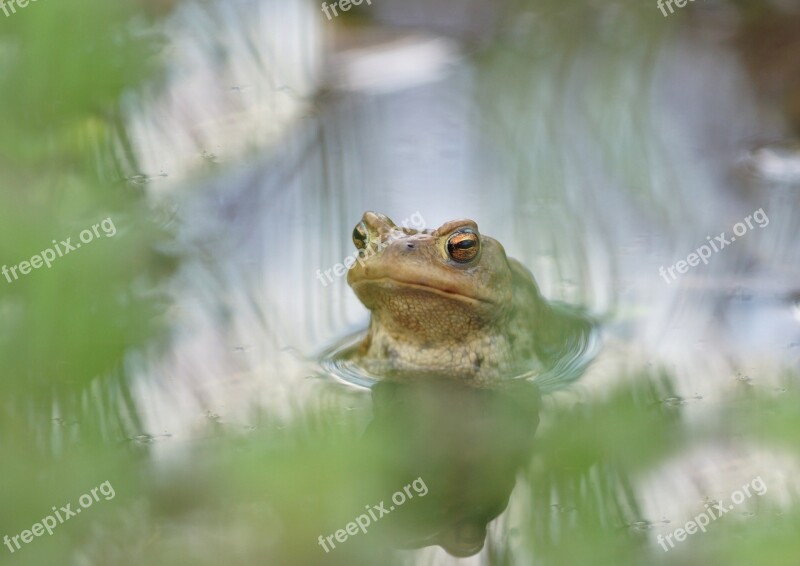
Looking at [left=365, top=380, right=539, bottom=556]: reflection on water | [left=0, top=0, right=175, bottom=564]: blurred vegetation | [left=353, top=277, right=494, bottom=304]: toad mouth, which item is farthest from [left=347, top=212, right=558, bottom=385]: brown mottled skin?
[left=0, top=0, right=175, bottom=564]: blurred vegetation

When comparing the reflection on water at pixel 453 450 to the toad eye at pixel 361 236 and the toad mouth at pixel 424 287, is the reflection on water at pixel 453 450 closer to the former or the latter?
the toad mouth at pixel 424 287

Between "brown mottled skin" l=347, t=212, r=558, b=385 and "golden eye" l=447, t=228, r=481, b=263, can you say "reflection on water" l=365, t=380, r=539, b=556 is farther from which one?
"golden eye" l=447, t=228, r=481, b=263

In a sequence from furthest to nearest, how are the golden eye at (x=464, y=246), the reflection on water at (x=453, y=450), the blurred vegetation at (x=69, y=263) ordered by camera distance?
the golden eye at (x=464, y=246), the blurred vegetation at (x=69, y=263), the reflection on water at (x=453, y=450)

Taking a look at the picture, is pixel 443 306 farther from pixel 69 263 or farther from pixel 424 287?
pixel 69 263

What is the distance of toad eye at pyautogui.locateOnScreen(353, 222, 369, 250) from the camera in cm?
285

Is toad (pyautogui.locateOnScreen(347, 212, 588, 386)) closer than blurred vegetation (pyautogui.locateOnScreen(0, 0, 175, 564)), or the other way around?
blurred vegetation (pyautogui.locateOnScreen(0, 0, 175, 564))

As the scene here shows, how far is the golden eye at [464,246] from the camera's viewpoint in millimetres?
2750

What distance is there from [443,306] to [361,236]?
34 centimetres

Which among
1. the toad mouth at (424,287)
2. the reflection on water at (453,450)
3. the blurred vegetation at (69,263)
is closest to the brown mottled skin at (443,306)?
the toad mouth at (424,287)


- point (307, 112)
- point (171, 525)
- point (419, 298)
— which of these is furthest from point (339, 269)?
point (171, 525)

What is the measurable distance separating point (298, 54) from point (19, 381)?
7.23ft

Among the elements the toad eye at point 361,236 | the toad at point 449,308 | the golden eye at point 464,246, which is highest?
the toad eye at point 361,236

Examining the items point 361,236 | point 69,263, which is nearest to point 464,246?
point 361,236

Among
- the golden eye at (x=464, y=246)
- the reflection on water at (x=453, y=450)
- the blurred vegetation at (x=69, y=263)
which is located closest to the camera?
the reflection on water at (x=453, y=450)
